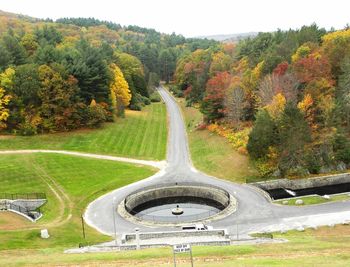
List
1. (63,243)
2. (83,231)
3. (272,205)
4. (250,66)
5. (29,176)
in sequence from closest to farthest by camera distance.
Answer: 1. (63,243)
2. (83,231)
3. (272,205)
4. (29,176)
5. (250,66)

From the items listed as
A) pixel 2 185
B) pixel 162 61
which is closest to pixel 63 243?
pixel 2 185

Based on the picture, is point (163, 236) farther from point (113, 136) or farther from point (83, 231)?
point (113, 136)

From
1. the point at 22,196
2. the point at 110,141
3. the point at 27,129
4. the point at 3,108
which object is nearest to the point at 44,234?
the point at 22,196

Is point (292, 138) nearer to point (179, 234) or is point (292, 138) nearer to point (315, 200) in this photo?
point (315, 200)

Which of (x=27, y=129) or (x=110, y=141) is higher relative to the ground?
(x=27, y=129)

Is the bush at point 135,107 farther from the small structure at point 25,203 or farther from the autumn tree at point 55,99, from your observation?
the small structure at point 25,203

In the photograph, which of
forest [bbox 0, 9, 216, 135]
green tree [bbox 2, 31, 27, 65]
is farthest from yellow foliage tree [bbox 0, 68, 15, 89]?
green tree [bbox 2, 31, 27, 65]

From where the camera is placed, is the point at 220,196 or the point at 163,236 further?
the point at 220,196
